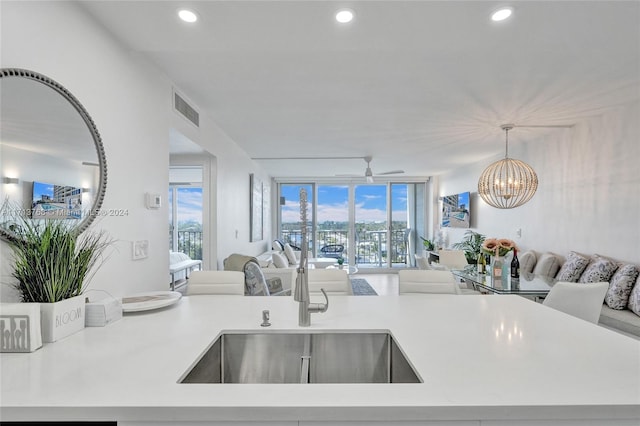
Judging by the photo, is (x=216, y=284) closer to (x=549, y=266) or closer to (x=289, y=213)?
(x=549, y=266)

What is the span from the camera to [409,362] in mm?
1065

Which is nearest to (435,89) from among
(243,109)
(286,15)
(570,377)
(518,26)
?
(518,26)

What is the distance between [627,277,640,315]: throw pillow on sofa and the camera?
2.86 meters

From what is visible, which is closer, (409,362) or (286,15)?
(409,362)

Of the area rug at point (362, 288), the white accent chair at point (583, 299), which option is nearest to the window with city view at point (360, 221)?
the area rug at point (362, 288)

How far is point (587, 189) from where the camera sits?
12.5 feet

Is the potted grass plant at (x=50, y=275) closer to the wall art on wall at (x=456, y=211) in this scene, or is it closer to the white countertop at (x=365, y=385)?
the white countertop at (x=365, y=385)

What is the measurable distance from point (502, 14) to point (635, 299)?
2794 mm

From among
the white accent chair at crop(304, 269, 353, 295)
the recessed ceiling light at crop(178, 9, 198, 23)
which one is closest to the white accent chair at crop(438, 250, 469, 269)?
the white accent chair at crop(304, 269, 353, 295)

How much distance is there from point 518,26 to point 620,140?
8.25ft

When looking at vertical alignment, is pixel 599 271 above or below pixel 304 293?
below

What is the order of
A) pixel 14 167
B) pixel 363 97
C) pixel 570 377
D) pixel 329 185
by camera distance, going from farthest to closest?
1. pixel 329 185
2. pixel 363 97
3. pixel 14 167
4. pixel 570 377

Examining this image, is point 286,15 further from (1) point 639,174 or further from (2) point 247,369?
(1) point 639,174

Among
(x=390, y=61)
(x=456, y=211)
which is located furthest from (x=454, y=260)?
(x=390, y=61)
